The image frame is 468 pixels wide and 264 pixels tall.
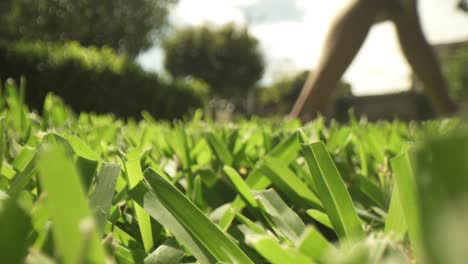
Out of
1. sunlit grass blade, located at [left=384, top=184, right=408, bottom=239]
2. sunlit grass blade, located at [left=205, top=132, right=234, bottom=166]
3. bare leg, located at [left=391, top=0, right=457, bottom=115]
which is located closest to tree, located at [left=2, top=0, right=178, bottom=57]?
bare leg, located at [left=391, top=0, right=457, bottom=115]

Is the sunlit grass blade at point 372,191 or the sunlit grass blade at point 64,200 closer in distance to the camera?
the sunlit grass blade at point 64,200

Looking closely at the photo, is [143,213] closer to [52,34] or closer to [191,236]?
[191,236]

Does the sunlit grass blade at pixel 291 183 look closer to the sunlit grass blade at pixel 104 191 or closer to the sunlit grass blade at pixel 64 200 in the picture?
the sunlit grass blade at pixel 104 191

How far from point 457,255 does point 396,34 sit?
9.30 feet

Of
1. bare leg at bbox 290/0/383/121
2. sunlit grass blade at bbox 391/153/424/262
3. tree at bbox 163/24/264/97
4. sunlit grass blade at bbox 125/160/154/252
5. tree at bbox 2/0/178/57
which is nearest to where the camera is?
sunlit grass blade at bbox 391/153/424/262

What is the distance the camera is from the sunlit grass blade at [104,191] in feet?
0.95

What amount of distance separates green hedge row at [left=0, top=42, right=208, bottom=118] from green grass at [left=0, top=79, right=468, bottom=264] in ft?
17.6

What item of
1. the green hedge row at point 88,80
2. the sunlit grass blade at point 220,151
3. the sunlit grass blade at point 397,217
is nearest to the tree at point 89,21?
the green hedge row at point 88,80

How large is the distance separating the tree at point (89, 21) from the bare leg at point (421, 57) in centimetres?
2407

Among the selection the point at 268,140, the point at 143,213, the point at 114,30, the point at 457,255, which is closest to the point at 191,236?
the point at 143,213

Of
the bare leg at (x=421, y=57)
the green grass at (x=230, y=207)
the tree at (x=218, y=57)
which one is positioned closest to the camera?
the green grass at (x=230, y=207)

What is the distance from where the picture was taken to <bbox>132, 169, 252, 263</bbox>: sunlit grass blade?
0.94ft

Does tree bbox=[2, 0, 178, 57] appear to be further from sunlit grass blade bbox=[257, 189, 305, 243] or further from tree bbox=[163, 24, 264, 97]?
sunlit grass blade bbox=[257, 189, 305, 243]

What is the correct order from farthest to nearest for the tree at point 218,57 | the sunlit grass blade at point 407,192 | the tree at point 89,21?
1. the tree at point 218,57
2. the tree at point 89,21
3. the sunlit grass blade at point 407,192
